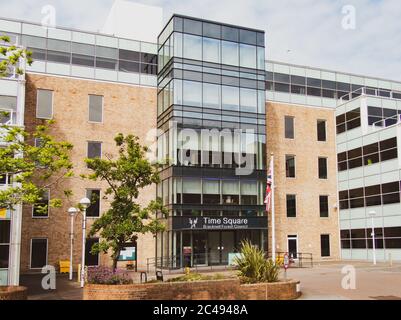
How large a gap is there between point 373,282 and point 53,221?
2170cm

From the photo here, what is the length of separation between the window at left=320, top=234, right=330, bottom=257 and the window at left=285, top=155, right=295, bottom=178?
20.5ft

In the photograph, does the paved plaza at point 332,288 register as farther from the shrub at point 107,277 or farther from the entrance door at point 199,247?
the entrance door at point 199,247

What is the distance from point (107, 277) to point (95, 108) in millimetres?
22675

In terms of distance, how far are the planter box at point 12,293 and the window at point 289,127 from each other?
100 ft

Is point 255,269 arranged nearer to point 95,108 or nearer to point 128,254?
point 128,254

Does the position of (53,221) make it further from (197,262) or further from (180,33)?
(180,33)

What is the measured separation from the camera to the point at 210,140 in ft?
118

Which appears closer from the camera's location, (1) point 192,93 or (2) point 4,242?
(2) point 4,242

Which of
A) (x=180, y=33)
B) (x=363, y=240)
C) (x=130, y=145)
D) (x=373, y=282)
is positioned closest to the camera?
(x=130, y=145)

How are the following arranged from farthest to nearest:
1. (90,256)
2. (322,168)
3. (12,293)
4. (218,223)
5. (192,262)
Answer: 1. (322,168)
2. (218,223)
3. (90,256)
4. (192,262)
5. (12,293)

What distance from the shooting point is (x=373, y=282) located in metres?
22.6

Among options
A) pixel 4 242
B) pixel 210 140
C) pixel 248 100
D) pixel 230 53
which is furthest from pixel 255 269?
pixel 230 53

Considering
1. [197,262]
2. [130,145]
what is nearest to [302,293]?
[130,145]

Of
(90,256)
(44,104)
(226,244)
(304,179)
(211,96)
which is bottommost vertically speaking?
(90,256)
